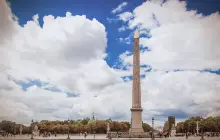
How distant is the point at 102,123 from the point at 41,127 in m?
9.14

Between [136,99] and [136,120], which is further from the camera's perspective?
[136,120]

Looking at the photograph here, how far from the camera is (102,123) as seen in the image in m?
51.2

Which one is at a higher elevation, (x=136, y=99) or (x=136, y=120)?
(x=136, y=99)

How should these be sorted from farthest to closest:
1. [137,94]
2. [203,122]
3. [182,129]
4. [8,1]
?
1. [182,129]
2. [203,122]
3. [137,94]
4. [8,1]

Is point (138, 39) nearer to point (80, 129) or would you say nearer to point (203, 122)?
point (203, 122)

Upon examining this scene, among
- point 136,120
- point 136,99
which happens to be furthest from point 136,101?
point 136,120

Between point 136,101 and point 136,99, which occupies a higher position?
point 136,99

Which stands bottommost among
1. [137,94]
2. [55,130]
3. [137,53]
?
[55,130]

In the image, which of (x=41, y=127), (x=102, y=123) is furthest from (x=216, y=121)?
(x=41, y=127)

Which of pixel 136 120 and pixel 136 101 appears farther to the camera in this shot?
pixel 136 120

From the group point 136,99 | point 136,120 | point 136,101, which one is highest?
point 136,99

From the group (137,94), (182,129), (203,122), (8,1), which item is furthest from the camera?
(182,129)

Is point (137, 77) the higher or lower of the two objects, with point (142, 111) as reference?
higher

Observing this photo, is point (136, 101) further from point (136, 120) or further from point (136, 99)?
point (136, 120)
